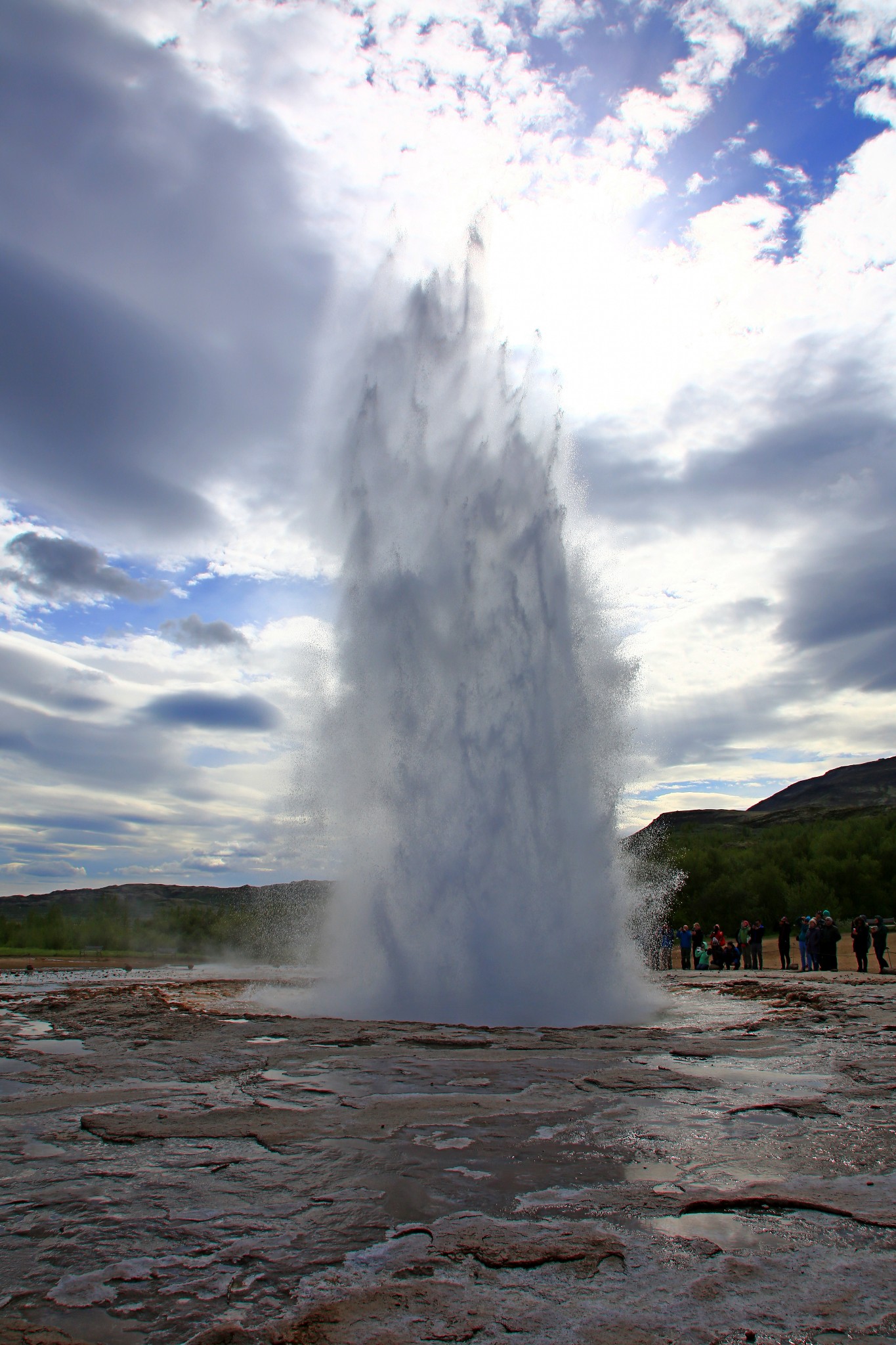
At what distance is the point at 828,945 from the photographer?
22172 millimetres

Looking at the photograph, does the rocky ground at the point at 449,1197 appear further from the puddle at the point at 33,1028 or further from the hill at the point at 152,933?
the hill at the point at 152,933

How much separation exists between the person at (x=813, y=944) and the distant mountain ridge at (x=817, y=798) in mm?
110391

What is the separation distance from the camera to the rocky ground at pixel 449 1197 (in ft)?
9.58

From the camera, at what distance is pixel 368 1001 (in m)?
12.6

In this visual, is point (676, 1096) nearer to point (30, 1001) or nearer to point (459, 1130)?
point (459, 1130)

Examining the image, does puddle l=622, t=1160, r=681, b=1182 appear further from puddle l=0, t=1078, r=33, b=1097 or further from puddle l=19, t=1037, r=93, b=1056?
puddle l=19, t=1037, r=93, b=1056

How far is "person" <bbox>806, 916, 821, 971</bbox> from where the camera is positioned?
22500 mm

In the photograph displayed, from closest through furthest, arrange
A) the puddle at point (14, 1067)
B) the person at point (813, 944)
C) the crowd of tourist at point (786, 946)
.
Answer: the puddle at point (14, 1067)
the crowd of tourist at point (786, 946)
the person at point (813, 944)

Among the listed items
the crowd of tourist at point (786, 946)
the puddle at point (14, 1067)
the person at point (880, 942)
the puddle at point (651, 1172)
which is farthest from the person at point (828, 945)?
the puddle at point (14, 1067)

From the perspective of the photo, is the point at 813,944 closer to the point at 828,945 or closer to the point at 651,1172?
the point at 828,945

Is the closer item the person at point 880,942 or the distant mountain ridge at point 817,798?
the person at point 880,942

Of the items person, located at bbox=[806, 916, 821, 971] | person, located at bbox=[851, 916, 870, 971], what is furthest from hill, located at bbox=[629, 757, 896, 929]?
person, located at bbox=[851, 916, 870, 971]

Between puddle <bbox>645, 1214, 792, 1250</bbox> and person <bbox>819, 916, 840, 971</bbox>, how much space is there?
65.9ft

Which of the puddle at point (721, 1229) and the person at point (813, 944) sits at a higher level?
the puddle at point (721, 1229)
